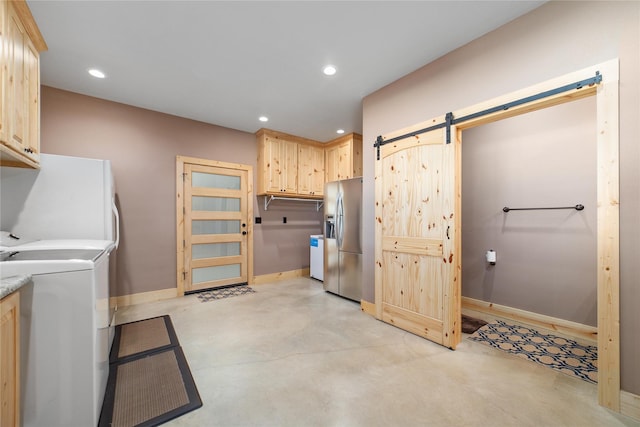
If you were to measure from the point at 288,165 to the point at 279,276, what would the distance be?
2105mm

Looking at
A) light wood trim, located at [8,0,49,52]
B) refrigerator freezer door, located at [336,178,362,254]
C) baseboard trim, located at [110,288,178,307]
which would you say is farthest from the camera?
refrigerator freezer door, located at [336,178,362,254]

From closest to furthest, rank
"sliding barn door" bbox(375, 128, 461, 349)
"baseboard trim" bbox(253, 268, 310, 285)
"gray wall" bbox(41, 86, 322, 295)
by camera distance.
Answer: "sliding barn door" bbox(375, 128, 461, 349) → "gray wall" bbox(41, 86, 322, 295) → "baseboard trim" bbox(253, 268, 310, 285)

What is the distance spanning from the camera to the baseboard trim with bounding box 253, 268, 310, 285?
4553 mm

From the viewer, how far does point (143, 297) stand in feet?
11.5

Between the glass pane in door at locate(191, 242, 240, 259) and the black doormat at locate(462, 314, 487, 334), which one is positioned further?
the glass pane in door at locate(191, 242, 240, 259)

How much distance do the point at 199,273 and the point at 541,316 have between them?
179 inches

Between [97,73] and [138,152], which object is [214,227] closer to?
[138,152]

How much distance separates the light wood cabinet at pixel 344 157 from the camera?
4.61 meters

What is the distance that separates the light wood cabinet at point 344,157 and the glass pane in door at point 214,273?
2447 millimetres

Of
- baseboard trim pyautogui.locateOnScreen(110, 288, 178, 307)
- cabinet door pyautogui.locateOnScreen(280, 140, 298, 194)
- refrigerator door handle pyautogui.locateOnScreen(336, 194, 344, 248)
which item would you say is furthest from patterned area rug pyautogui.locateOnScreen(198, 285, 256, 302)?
cabinet door pyautogui.locateOnScreen(280, 140, 298, 194)

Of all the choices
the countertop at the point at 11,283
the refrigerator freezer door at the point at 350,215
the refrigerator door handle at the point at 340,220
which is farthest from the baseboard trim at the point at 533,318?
the countertop at the point at 11,283

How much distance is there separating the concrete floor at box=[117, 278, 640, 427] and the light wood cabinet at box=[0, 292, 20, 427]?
2.33 feet

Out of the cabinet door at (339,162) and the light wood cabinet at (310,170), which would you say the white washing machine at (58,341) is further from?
the cabinet door at (339,162)

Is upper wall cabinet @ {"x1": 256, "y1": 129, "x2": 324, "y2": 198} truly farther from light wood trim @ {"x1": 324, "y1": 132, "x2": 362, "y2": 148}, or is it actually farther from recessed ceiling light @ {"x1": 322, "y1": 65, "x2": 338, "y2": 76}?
recessed ceiling light @ {"x1": 322, "y1": 65, "x2": 338, "y2": 76}
